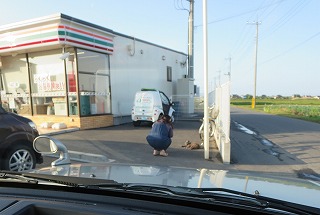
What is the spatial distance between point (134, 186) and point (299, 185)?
149cm

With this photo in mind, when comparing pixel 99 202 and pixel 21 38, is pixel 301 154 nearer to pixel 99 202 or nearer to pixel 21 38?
pixel 99 202

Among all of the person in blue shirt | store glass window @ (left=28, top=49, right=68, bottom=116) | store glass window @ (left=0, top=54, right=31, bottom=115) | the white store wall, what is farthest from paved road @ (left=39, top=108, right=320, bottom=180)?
store glass window @ (left=0, top=54, right=31, bottom=115)

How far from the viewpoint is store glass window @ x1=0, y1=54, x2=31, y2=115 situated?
1520 cm

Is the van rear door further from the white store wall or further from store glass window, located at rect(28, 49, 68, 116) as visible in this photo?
store glass window, located at rect(28, 49, 68, 116)

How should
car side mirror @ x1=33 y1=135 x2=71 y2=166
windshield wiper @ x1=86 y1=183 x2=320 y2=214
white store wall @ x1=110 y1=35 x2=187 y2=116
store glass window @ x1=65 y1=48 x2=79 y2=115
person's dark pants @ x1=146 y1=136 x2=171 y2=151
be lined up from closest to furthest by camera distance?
windshield wiper @ x1=86 y1=183 x2=320 y2=214 → car side mirror @ x1=33 y1=135 x2=71 y2=166 → person's dark pants @ x1=146 y1=136 x2=171 y2=151 → store glass window @ x1=65 y1=48 x2=79 y2=115 → white store wall @ x1=110 y1=35 x2=187 y2=116

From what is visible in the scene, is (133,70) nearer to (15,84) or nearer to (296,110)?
(15,84)

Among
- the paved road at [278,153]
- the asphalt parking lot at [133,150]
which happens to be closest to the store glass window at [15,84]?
the asphalt parking lot at [133,150]

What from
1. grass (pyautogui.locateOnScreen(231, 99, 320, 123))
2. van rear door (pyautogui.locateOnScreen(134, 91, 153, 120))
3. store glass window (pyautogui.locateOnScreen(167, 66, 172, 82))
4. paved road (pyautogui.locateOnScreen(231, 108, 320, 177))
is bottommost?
grass (pyautogui.locateOnScreen(231, 99, 320, 123))

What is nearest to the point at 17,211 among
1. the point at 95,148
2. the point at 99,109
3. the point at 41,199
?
the point at 41,199

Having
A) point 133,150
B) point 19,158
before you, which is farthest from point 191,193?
point 133,150

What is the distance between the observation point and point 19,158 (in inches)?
223

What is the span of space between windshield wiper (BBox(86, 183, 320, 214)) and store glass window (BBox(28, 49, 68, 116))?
12.9 metres

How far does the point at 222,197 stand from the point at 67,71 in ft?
43.4

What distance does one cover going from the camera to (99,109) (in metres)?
15.1
